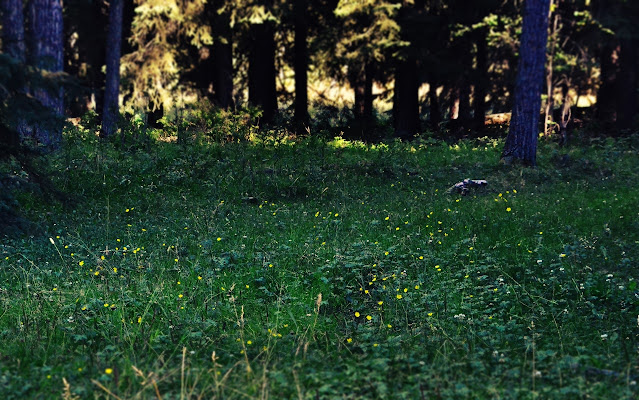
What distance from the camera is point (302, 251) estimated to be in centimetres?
724

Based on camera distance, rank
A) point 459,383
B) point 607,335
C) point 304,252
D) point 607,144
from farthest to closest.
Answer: point 607,144, point 304,252, point 607,335, point 459,383

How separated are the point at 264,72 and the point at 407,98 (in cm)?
486

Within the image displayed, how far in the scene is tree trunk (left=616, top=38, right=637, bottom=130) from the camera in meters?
23.4

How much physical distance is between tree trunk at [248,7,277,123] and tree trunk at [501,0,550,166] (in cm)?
958

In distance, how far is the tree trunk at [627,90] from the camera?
76.6 feet

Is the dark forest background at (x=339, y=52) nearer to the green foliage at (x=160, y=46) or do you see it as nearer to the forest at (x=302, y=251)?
the green foliage at (x=160, y=46)

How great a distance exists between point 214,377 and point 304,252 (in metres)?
3.29

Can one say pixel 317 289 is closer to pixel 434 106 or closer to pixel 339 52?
pixel 339 52

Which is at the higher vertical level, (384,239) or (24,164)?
(24,164)

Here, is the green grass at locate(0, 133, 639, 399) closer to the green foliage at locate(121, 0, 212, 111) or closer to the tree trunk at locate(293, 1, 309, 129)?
the green foliage at locate(121, 0, 212, 111)

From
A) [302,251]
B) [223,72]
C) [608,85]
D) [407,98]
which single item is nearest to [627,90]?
[608,85]

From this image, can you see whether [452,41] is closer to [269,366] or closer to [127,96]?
[127,96]

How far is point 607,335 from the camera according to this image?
197 inches

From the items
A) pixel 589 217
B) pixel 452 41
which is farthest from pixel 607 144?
pixel 589 217
